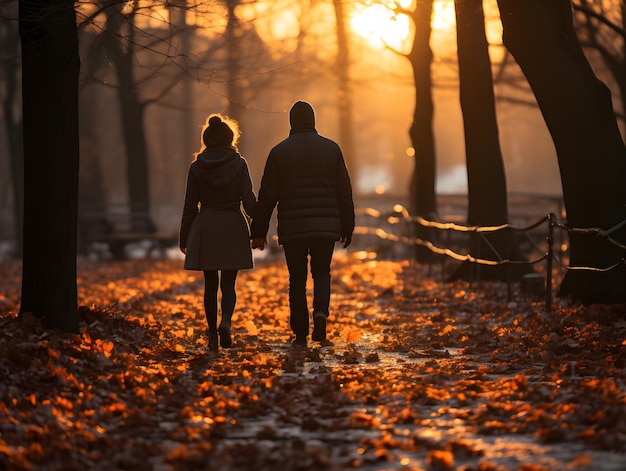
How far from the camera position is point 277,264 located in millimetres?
26625

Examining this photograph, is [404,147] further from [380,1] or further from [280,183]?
[280,183]

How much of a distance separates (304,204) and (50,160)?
2.19 m

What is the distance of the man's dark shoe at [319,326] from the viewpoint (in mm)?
10379

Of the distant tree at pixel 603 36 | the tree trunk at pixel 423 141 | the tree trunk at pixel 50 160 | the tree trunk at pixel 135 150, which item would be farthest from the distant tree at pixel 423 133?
the tree trunk at pixel 50 160

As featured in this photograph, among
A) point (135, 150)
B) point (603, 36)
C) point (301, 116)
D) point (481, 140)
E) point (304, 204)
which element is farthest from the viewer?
point (135, 150)

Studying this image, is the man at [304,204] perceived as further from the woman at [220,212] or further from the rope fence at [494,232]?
the rope fence at [494,232]

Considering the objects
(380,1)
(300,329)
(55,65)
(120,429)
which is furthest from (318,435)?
(380,1)

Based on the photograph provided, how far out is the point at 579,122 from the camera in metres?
12.6

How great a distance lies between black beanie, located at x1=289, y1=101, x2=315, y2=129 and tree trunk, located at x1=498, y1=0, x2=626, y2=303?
3.34 m

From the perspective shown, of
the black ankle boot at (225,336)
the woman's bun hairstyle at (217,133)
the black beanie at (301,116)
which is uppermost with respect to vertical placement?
the black beanie at (301,116)

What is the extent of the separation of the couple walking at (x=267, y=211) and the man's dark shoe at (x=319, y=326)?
1 cm

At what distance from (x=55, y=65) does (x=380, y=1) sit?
962 cm

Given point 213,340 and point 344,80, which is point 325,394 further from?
point 344,80

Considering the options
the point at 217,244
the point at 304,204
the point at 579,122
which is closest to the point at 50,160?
the point at 217,244
